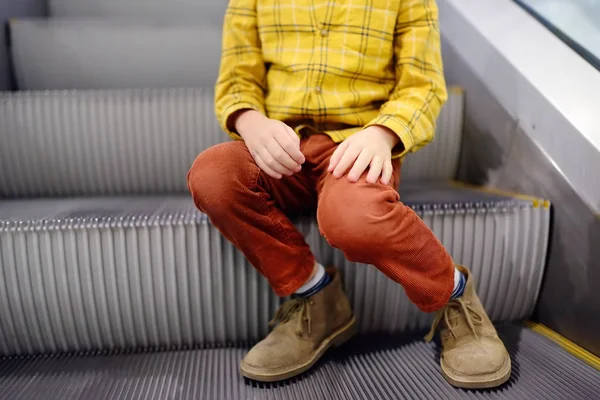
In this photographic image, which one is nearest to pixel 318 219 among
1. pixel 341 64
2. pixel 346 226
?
pixel 346 226

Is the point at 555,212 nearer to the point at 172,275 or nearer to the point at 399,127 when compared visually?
the point at 399,127

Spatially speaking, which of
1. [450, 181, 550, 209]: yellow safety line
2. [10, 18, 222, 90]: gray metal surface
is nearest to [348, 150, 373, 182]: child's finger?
[450, 181, 550, 209]: yellow safety line

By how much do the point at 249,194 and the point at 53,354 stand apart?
0.43m

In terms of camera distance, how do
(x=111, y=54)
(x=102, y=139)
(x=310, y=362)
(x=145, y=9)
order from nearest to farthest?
(x=310, y=362) → (x=102, y=139) → (x=111, y=54) → (x=145, y=9)

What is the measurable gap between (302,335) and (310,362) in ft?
0.13

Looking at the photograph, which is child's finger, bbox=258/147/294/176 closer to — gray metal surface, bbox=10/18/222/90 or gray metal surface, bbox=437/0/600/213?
gray metal surface, bbox=437/0/600/213

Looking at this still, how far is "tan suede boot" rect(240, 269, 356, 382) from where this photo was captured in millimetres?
615

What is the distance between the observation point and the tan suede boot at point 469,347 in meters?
0.58

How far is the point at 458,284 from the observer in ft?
2.11

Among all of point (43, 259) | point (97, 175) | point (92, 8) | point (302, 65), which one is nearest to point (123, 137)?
point (97, 175)

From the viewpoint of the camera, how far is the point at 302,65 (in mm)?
713

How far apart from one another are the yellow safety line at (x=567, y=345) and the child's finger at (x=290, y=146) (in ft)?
1.66

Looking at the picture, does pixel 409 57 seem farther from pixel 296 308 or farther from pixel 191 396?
pixel 191 396

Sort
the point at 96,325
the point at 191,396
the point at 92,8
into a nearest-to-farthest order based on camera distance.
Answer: the point at 191,396 < the point at 96,325 < the point at 92,8
